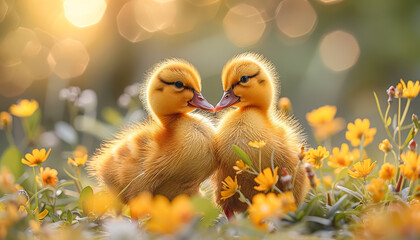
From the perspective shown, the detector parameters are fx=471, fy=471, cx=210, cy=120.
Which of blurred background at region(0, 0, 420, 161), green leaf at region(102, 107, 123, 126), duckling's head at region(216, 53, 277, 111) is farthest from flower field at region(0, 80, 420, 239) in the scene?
blurred background at region(0, 0, 420, 161)

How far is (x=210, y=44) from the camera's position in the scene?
9.80 ft

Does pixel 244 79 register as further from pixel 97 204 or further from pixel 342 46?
pixel 342 46

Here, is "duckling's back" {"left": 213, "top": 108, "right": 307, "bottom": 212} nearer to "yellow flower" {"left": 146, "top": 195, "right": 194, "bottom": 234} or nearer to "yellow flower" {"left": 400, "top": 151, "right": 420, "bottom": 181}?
"yellow flower" {"left": 400, "top": 151, "right": 420, "bottom": 181}

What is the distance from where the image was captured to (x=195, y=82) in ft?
3.93

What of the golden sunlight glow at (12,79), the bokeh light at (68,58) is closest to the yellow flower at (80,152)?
the bokeh light at (68,58)

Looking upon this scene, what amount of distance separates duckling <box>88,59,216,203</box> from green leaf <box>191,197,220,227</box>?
0.45 feet

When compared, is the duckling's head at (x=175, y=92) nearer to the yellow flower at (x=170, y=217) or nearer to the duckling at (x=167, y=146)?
the duckling at (x=167, y=146)

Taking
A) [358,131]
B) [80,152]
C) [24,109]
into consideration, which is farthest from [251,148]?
[24,109]

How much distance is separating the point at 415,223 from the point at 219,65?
2304 millimetres

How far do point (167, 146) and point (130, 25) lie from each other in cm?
197

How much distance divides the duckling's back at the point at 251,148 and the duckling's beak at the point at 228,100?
0.04m

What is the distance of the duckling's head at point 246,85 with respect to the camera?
118cm

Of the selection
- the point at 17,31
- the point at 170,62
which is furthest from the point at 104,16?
the point at 170,62

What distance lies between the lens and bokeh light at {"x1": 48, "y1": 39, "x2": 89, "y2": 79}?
2.64 meters
